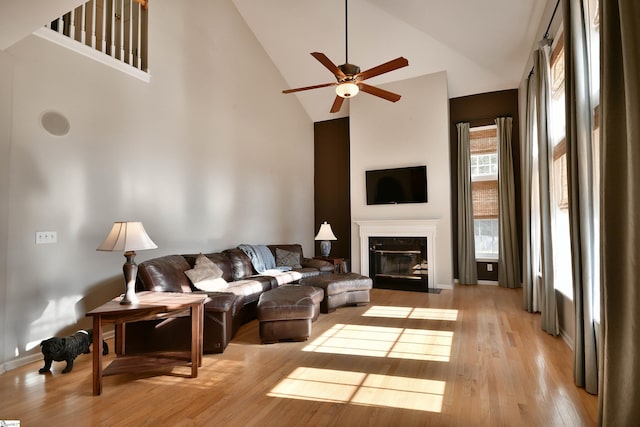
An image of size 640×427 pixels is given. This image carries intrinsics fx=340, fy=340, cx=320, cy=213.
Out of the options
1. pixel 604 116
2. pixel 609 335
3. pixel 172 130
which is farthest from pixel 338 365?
pixel 172 130

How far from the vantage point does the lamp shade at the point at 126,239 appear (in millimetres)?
2738

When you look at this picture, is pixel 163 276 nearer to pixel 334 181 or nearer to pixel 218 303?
pixel 218 303

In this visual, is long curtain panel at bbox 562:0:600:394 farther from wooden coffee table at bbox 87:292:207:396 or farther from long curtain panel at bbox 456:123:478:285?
long curtain panel at bbox 456:123:478:285

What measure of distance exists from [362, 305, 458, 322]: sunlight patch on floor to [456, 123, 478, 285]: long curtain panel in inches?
87.9

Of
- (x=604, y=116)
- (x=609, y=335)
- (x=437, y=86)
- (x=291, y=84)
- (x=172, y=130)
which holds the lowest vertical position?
(x=609, y=335)

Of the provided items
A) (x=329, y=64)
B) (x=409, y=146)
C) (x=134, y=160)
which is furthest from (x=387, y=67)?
(x=134, y=160)

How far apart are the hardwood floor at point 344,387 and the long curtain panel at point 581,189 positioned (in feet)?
1.49

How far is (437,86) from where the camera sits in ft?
21.3

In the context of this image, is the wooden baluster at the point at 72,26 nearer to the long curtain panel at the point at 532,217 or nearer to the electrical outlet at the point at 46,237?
the electrical outlet at the point at 46,237

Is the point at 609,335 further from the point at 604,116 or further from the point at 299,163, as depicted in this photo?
the point at 299,163

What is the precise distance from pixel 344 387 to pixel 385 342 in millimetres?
1093

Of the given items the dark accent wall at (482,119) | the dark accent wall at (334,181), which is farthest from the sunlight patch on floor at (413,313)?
the dark accent wall at (334,181)

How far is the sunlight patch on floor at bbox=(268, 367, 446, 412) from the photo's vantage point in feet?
7.48

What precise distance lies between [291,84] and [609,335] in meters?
7.04
